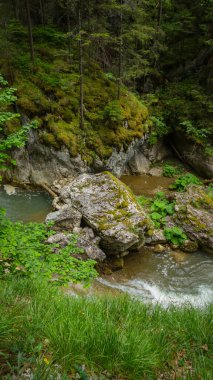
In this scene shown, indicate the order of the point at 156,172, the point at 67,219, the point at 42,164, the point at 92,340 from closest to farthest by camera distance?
1. the point at 92,340
2. the point at 67,219
3. the point at 42,164
4. the point at 156,172

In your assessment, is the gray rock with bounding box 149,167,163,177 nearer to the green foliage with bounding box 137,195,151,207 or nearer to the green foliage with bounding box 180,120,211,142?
the green foliage with bounding box 180,120,211,142

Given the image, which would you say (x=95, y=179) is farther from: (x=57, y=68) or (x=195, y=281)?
(x=57, y=68)

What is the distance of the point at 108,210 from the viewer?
9594 mm

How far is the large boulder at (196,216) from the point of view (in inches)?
412

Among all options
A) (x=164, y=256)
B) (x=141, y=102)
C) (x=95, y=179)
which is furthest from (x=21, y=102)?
(x=164, y=256)

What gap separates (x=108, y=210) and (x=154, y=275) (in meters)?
2.58

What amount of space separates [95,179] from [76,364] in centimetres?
844

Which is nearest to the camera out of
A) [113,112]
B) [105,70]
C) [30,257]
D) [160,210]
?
[30,257]

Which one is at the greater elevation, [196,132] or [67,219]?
[196,132]

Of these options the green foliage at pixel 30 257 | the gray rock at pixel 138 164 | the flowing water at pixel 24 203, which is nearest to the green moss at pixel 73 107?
the gray rock at pixel 138 164

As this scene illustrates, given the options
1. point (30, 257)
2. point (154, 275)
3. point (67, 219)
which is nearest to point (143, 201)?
point (154, 275)

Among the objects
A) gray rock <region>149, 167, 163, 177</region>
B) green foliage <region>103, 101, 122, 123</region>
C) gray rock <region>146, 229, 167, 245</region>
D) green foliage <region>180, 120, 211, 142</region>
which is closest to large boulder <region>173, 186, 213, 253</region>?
gray rock <region>146, 229, 167, 245</region>

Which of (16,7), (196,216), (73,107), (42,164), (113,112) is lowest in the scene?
(196,216)

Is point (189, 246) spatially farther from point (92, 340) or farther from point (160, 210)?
point (92, 340)
